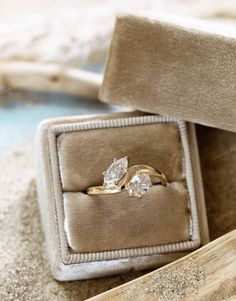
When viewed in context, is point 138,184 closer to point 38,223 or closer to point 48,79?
point 38,223

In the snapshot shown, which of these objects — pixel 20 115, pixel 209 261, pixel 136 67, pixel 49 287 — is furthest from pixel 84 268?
pixel 20 115

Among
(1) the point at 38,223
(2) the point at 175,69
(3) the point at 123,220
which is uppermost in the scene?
(2) the point at 175,69

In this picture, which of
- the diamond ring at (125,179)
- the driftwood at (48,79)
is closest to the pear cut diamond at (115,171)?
the diamond ring at (125,179)

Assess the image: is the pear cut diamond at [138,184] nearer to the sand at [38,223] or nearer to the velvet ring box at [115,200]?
the velvet ring box at [115,200]

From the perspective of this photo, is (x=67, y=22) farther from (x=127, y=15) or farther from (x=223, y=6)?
(x=127, y=15)

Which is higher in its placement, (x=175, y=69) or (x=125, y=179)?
(x=175, y=69)

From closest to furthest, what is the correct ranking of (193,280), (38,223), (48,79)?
(193,280) → (38,223) → (48,79)

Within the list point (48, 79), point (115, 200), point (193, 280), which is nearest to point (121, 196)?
point (115, 200)
